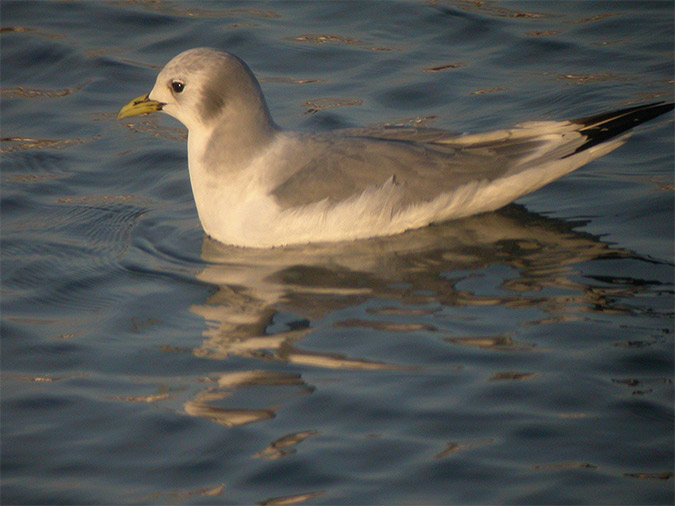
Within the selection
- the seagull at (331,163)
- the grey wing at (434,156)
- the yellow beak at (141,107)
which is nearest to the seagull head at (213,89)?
the seagull at (331,163)

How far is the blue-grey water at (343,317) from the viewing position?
4.51m

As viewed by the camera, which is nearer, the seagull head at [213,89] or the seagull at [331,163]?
the seagull at [331,163]

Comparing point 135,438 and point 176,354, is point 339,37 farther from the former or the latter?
point 135,438

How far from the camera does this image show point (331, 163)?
679 centimetres

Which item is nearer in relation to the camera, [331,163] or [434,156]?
[331,163]

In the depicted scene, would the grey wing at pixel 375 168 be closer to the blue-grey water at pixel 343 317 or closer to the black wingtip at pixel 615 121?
the blue-grey water at pixel 343 317

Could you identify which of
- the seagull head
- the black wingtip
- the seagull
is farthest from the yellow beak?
the black wingtip

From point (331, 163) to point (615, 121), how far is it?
6.26 ft

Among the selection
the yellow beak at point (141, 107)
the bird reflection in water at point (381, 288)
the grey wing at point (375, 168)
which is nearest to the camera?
the bird reflection in water at point (381, 288)

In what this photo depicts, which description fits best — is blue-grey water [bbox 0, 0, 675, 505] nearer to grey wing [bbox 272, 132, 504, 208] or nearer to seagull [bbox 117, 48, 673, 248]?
seagull [bbox 117, 48, 673, 248]

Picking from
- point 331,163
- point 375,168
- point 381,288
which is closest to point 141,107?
point 331,163

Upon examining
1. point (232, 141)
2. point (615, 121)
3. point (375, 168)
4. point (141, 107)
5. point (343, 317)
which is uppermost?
point (141, 107)

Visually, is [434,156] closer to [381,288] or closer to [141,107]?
[381,288]

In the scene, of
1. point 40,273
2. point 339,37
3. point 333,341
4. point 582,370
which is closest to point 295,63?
point 339,37
